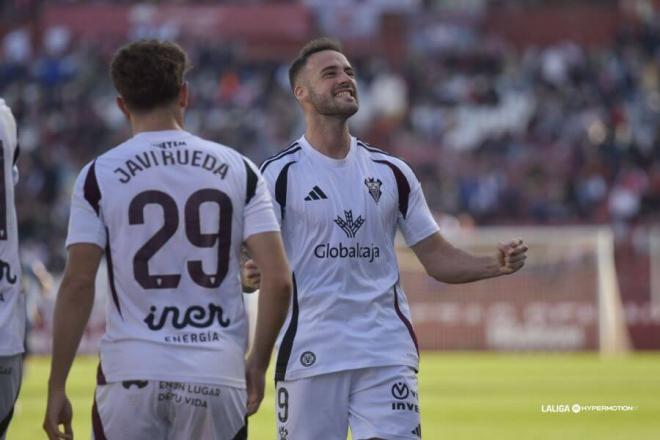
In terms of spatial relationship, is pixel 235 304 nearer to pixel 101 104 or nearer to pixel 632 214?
pixel 632 214

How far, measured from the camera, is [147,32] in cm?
3656

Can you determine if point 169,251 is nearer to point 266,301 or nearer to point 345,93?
point 266,301

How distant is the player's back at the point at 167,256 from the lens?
5.16 metres

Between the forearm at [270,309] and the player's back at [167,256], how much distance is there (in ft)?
0.32

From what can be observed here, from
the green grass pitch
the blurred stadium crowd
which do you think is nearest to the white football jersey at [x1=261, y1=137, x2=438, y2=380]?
the green grass pitch

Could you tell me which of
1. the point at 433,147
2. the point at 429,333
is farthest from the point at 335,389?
the point at 433,147

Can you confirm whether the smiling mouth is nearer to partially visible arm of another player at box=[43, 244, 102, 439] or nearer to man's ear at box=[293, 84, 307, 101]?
man's ear at box=[293, 84, 307, 101]

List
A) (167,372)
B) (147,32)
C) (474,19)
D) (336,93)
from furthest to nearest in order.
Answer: (474,19) < (147,32) < (336,93) < (167,372)

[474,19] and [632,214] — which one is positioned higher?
[474,19]

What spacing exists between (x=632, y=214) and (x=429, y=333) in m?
5.62

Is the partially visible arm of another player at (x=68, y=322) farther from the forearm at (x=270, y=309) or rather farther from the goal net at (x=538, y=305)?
the goal net at (x=538, y=305)

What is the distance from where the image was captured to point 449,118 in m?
32.9

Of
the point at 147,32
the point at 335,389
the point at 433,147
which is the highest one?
the point at 147,32

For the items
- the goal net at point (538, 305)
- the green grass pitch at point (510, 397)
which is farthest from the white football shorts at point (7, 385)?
the goal net at point (538, 305)
